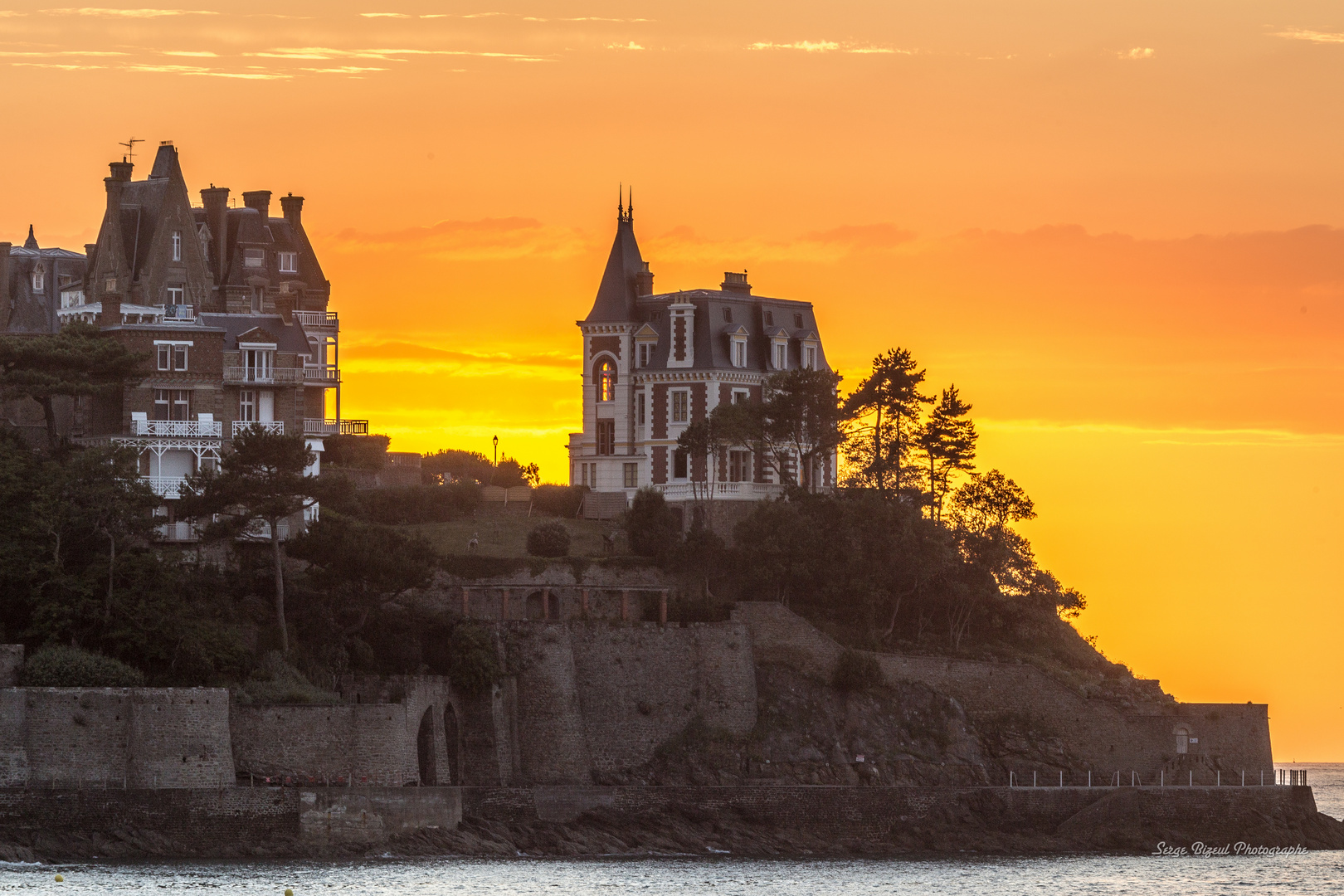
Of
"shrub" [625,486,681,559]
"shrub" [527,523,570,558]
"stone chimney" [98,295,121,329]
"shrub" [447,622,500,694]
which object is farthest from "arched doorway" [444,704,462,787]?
"stone chimney" [98,295,121,329]

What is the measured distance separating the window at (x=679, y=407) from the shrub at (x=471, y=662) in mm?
19695

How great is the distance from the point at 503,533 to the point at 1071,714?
2199 cm

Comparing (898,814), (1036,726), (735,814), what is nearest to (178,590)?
(735,814)

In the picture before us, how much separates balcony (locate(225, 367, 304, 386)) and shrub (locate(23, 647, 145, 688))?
55.4ft

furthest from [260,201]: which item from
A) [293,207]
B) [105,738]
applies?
[105,738]

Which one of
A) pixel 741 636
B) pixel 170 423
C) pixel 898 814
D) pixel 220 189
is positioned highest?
pixel 220 189

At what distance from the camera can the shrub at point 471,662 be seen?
86438 millimetres

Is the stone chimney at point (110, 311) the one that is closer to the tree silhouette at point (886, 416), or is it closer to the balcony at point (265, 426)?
the balcony at point (265, 426)

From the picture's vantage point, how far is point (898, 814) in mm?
88500

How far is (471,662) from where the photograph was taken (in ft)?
284

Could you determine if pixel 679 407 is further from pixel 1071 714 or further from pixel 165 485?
pixel 165 485

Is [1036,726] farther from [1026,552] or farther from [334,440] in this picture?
[334,440]

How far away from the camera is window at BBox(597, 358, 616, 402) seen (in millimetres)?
106188

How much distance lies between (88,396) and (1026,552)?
35.4 m
